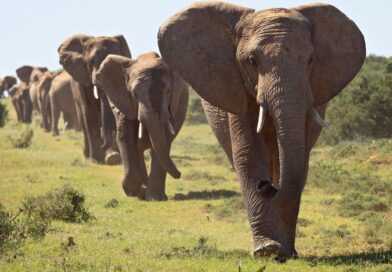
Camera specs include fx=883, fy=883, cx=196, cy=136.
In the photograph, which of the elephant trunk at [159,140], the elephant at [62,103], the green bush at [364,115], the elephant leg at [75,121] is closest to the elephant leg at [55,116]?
the elephant at [62,103]

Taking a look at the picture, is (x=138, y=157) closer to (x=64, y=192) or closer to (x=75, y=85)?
(x=64, y=192)

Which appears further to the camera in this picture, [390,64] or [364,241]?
[390,64]

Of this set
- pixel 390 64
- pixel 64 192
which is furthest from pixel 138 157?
pixel 390 64

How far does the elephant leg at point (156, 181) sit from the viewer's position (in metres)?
15.8

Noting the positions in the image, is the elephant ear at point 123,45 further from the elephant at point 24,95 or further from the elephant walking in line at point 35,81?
the elephant at point 24,95

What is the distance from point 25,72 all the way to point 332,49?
45859 millimetres

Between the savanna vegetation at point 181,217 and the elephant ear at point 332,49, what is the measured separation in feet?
6.01

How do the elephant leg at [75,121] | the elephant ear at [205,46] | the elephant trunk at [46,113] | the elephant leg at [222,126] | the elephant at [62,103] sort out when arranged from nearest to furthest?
the elephant ear at [205,46]
the elephant leg at [222,126]
the elephant at [62,103]
the elephant leg at [75,121]
the elephant trunk at [46,113]

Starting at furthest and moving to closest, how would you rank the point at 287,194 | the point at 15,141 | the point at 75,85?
the point at 15,141
the point at 75,85
the point at 287,194

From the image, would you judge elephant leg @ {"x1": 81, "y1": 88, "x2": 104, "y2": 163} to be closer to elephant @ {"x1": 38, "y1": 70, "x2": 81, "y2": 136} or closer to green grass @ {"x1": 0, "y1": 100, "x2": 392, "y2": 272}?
green grass @ {"x1": 0, "y1": 100, "x2": 392, "y2": 272}

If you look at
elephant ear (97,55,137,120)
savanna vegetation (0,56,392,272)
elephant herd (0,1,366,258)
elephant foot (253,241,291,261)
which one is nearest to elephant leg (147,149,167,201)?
savanna vegetation (0,56,392,272)

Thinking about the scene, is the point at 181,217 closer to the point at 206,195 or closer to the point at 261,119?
the point at 206,195

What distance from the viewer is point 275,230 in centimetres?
902

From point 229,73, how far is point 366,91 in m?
19.9
